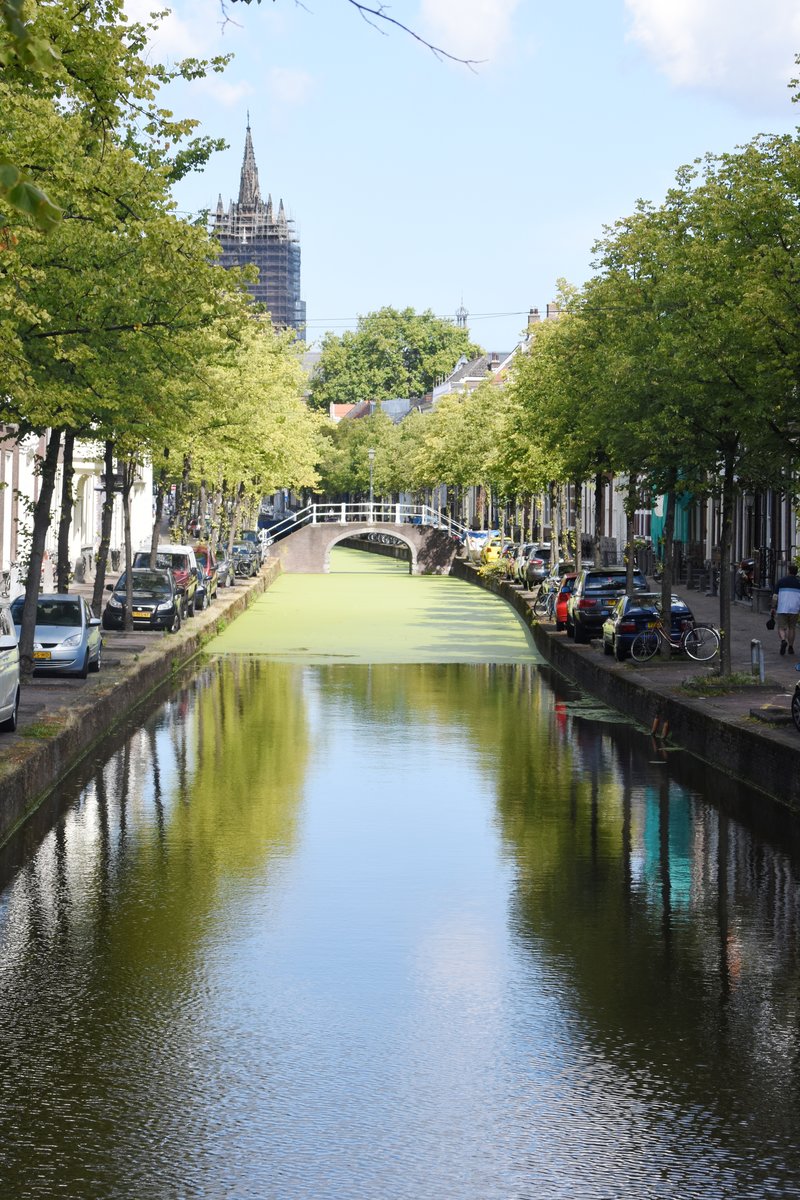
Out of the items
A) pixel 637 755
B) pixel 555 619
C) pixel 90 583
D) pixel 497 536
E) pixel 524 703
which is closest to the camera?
pixel 637 755

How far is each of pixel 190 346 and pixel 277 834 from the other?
10.2 metres

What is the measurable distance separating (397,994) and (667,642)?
21.7 m

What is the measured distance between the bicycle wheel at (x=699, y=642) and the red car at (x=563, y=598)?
9.72 meters

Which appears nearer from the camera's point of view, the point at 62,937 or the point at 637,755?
the point at 62,937

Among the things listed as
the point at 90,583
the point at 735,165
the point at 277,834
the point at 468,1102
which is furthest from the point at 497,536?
the point at 468,1102

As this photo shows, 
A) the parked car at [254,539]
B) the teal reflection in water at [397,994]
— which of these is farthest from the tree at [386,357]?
the teal reflection in water at [397,994]

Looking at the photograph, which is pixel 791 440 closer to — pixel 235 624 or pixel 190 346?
pixel 190 346

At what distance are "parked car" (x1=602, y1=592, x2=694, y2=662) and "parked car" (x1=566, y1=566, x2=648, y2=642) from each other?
11.4ft

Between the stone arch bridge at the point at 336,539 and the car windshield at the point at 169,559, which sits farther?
the stone arch bridge at the point at 336,539

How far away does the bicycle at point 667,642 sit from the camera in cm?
3062

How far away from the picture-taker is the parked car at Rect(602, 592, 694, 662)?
31.4m

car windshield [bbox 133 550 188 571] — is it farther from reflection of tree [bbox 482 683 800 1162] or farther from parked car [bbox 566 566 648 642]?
reflection of tree [bbox 482 683 800 1162]

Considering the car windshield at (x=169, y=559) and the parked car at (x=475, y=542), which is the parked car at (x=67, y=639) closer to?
the car windshield at (x=169, y=559)

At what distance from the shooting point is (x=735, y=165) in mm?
29672
